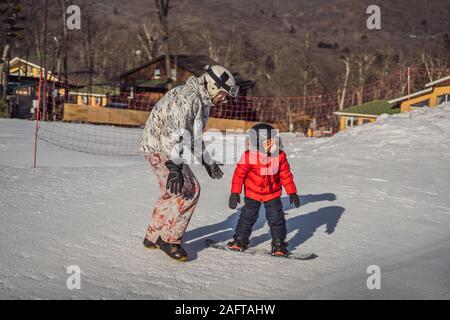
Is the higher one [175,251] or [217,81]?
[217,81]

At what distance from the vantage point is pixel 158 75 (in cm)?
4491

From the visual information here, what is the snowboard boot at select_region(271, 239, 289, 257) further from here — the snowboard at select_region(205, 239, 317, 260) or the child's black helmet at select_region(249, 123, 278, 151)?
the child's black helmet at select_region(249, 123, 278, 151)

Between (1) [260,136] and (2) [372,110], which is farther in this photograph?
(2) [372,110]

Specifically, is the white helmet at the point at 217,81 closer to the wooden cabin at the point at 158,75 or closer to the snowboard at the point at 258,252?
the snowboard at the point at 258,252

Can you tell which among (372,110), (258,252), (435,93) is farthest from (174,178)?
(372,110)

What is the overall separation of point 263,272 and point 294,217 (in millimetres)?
2473

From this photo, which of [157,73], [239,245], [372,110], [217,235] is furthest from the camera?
[157,73]

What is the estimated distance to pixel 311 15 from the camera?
147750mm

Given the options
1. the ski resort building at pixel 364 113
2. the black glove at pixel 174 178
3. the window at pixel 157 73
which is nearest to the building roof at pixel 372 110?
the ski resort building at pixel 364 113

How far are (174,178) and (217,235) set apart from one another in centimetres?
161

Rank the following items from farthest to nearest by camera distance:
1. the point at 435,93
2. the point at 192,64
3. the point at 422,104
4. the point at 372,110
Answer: the point at 192,64 → the point at 372,110 → the point at 422,104 → the point at 435,93

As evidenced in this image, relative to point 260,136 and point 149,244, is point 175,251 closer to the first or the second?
point 149,244
